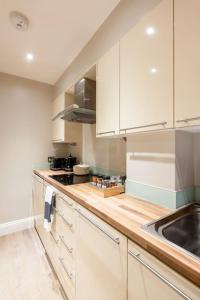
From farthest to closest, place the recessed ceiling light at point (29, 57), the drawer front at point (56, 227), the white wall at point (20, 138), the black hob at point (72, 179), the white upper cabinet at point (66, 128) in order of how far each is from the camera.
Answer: the white wall at point (20, 138) → the white upper cabinet at point (66, 128) → the recessed ceiling light at point (29, 57) → the black hob at point (72, 179) → the drawer front at point (56, 227)

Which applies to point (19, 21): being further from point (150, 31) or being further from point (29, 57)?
point (150, 31)

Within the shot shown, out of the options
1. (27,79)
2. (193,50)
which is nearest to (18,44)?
(27,79)

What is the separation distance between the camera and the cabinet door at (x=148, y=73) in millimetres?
862

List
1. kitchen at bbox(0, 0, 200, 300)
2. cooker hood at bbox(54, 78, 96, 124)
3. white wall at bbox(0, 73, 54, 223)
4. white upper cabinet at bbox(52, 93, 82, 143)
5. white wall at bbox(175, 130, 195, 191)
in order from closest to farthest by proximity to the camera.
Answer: kitchen at bbox(0, 0, 200, 300)
white wall at bbox(175, 130, 195, 191)
cooker hood at bbox(54, 78, 96, 124)
white upper cabinet at bbox(52, 93, 82, 143)
white wall at bbox(0, 73, 54, 223)

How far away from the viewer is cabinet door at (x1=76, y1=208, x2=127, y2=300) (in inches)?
29.6

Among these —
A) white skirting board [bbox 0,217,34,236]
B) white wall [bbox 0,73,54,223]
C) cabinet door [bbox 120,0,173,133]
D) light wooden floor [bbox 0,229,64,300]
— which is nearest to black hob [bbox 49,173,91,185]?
cabinet door [bbox 120,0,173,133]

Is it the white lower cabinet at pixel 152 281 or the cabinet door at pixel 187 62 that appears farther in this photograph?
the cabinet door at pixel 187 62

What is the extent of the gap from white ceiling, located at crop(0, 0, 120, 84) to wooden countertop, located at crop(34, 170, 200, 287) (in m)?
1.54

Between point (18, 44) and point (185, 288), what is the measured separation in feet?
7.89

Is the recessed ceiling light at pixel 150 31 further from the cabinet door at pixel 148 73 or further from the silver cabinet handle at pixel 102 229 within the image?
the silver cabinet handle at pixel 102 229

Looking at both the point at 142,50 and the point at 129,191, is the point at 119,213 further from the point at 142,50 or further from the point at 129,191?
the point at 142,50

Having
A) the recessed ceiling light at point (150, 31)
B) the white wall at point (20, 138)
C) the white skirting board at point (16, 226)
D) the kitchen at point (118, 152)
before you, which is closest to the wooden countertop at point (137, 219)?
the kitchen at point (118, 152)

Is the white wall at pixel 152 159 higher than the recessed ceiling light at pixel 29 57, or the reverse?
the recessed ceiling light at pixel 29 57

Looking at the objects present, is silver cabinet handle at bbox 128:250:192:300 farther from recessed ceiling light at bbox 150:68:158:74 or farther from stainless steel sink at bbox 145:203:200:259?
recessed ceiling light at bbox 150:68:158:74
